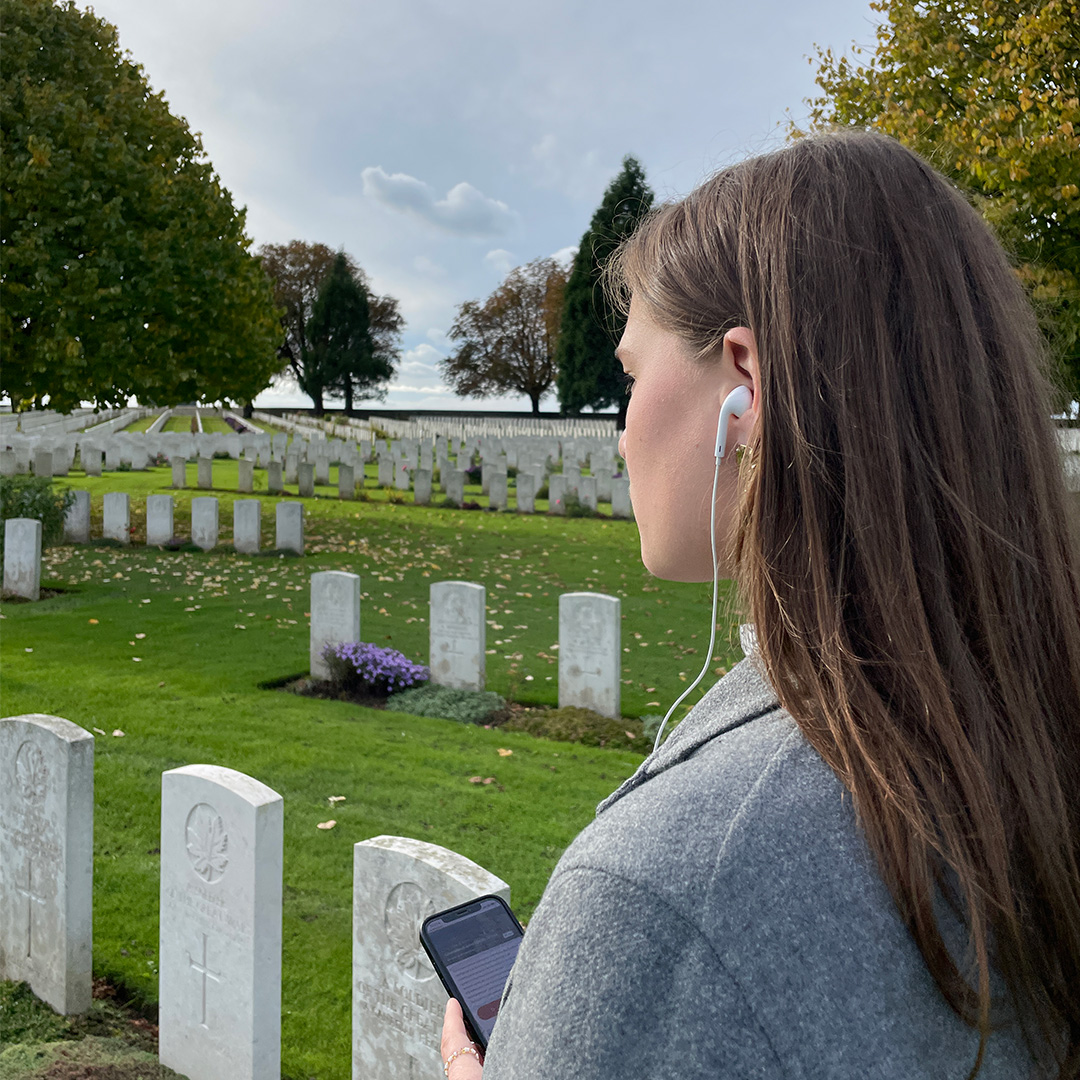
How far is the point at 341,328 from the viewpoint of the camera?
188 ft

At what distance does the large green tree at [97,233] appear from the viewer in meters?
12.7

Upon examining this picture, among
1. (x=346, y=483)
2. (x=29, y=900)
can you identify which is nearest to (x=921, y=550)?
(x=29, y=900)

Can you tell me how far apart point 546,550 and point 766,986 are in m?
13.4

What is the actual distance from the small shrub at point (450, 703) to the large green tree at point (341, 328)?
2039 inches

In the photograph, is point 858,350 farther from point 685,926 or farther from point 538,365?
point 538,365

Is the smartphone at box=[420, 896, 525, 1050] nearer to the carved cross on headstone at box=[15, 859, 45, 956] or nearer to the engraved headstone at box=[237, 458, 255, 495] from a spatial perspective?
the carved cross on headstone at box=[15, 859, 45, 956]

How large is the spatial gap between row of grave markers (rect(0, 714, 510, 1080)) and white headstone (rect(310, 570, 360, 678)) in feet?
12.8

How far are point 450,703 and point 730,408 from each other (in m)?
6.09

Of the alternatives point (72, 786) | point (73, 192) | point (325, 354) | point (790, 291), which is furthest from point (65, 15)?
point (325, 354)

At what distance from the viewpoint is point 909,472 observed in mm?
866

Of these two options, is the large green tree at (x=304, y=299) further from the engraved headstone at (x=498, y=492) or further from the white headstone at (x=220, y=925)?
the white headstone at (x=220, y=925)

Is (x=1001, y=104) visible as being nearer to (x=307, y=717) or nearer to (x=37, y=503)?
(x=307, y=717)

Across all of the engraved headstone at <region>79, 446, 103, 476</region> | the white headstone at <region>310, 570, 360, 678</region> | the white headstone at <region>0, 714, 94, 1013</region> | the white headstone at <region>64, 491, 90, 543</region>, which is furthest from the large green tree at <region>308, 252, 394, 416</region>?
the white headstone at <region>0, 714, 94, 1013</region>

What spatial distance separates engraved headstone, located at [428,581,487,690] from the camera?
7164 mm
